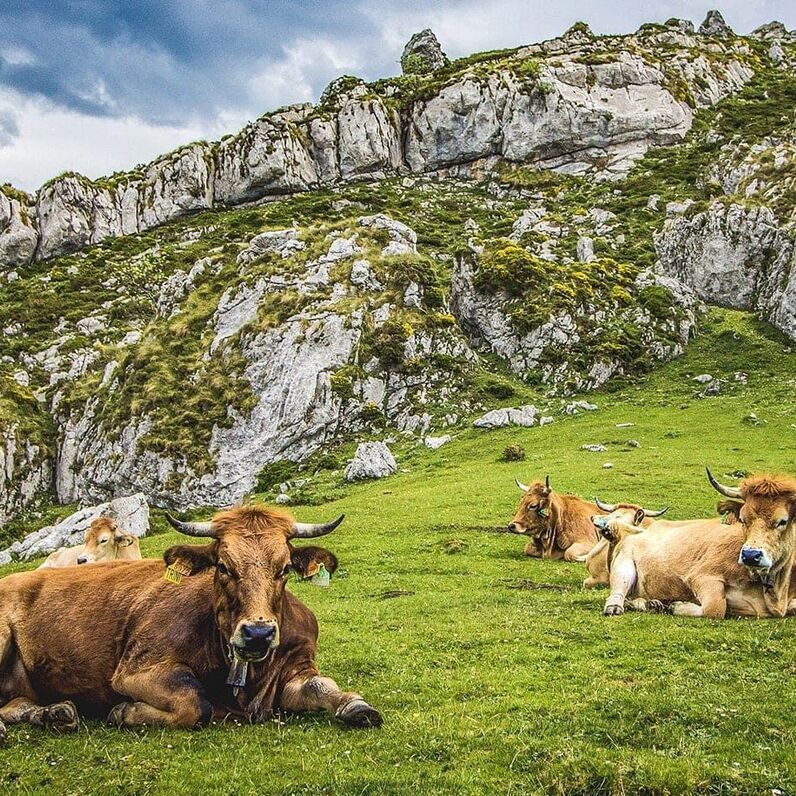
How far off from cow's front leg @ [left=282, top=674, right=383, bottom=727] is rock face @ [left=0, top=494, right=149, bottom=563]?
2187 cm

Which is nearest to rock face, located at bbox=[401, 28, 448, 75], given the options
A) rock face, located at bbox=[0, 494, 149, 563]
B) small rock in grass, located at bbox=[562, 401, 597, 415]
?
small rock in grass, located at bbox=[562, 401, 597, 415]

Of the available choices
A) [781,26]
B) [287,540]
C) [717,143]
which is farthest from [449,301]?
[781,26]

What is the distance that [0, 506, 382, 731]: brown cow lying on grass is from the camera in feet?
22.8

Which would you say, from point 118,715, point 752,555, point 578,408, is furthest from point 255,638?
point 578,408

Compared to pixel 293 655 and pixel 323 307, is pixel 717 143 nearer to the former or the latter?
pixel 323 307

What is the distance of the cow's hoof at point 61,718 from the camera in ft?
23.3

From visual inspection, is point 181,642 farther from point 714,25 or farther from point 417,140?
point 714,25

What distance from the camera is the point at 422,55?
474ft

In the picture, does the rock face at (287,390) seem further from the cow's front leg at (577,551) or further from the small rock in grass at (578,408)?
the cow's front leg at (577,551)

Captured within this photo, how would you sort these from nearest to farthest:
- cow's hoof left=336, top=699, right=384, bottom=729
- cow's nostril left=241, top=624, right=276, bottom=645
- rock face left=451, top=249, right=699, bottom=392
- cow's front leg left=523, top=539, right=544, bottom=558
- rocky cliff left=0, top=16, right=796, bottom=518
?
cow's nostril left=241, top=624, right=276, bottom=645, cow's hoof left=336, top=699, right=384, bottom=729, cow's front leg left=523, top=539, right=544, bottom=558, rocky cliff left=0, top=16, right=796, bottom=518, rock face left=451, top=249, right=699, bottom=392

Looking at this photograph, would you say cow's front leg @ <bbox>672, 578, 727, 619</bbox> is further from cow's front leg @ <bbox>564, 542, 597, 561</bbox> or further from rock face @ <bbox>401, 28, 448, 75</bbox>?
rock face @ <bbox>401, 28, 448, 75</bbox>

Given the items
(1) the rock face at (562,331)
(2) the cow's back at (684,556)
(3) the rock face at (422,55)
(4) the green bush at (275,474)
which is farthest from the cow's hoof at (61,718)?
(3) the rock face at (422,55)

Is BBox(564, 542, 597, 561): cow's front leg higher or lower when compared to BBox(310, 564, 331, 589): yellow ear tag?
lower

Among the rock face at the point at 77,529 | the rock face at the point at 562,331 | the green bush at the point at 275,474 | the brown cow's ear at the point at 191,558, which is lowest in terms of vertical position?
the rock face at the point at 77,529
